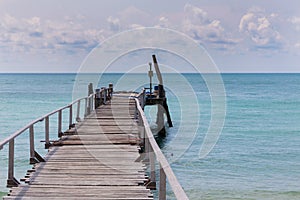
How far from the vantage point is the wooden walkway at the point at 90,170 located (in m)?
7.54

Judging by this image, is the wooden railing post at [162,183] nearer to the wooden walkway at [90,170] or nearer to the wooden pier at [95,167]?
the wooden pier at [95,167]

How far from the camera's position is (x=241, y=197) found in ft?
54.9

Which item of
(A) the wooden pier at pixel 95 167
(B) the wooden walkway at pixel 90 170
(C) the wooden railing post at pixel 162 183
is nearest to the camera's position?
(C) the wooden railing post at pixel 162 183

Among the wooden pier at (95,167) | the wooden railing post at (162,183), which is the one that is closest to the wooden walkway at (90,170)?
the wooden pier at (95,167)

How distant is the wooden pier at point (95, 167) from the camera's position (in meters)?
7.38

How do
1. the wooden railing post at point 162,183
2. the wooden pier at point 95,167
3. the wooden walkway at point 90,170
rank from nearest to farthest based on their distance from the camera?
the wooden railing post at point 162,183 → the wooden pier at point 95,167 → the wooden walkway at point 90,170

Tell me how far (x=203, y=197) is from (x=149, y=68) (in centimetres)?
1276

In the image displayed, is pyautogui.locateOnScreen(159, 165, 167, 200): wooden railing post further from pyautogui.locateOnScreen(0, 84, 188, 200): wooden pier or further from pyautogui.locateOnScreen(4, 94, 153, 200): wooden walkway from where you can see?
pyautogui.locateOnScreen(4, 94, 153, 200): wooden walkway

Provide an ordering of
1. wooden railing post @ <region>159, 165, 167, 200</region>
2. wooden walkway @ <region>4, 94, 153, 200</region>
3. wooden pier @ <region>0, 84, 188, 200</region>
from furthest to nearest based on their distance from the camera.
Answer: wooden walkway @ <region>4, 94, 153, 200</region>, wooden pier @ <region>0, 84, 188, 200</region>, wooden railing post @ <region>159, 165, 167, 200</region>

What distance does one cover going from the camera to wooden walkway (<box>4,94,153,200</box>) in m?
7.54

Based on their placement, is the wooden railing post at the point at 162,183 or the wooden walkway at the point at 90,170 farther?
the wooden walkway at the point at 90,170

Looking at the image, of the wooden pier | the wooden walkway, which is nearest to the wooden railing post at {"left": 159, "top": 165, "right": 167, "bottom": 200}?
the wooden pier

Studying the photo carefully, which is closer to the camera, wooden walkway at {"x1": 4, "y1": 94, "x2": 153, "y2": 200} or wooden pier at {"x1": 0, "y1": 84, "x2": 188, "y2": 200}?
wooden pier at {"x1": 0, "y1": 84, "x2": 188, "y2": 200}

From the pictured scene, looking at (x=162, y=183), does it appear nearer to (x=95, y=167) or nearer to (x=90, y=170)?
(x=90, y=170)
